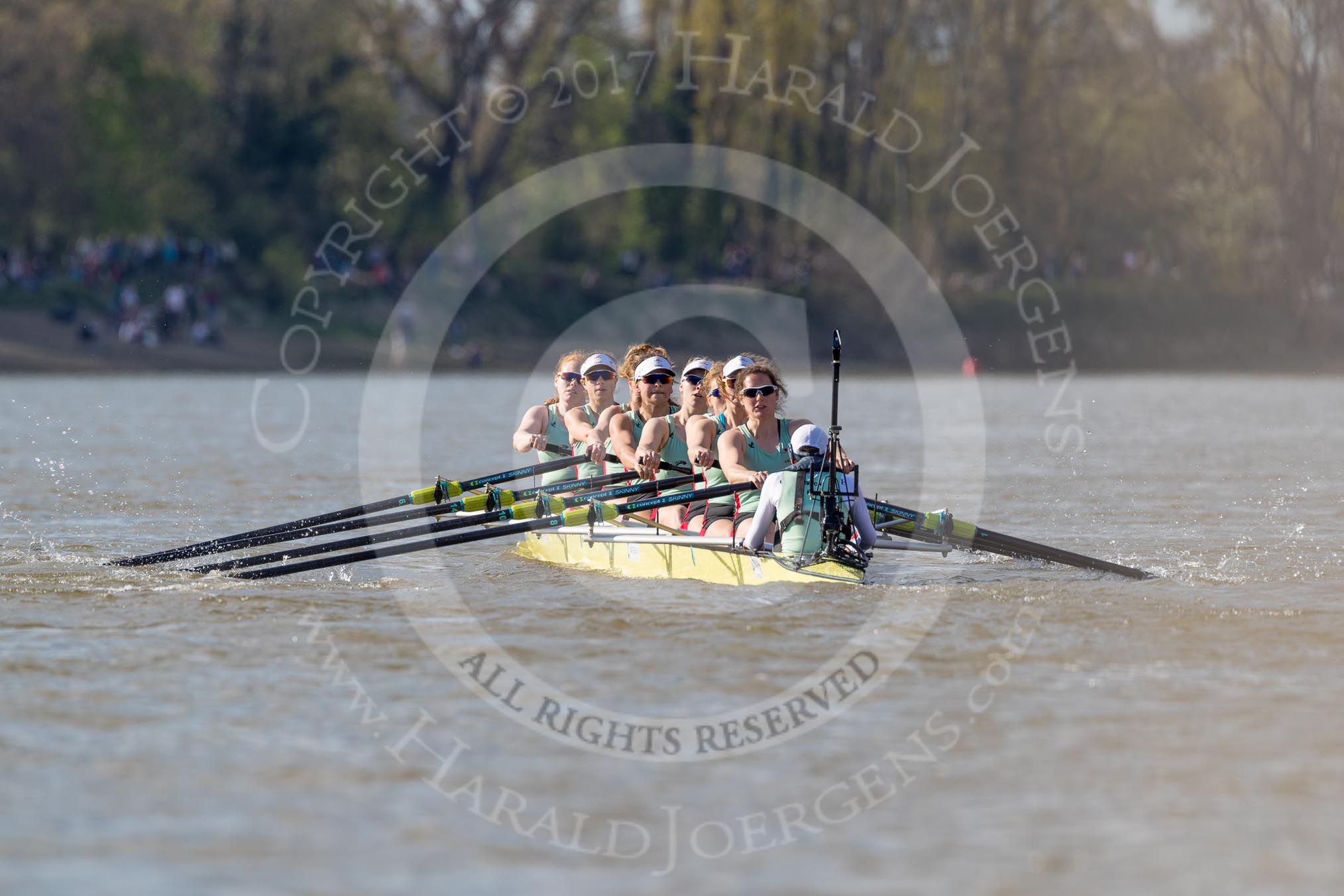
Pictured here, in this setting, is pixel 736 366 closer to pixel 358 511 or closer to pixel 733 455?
pixel 733 455

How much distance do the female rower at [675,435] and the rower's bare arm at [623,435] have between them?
110mm

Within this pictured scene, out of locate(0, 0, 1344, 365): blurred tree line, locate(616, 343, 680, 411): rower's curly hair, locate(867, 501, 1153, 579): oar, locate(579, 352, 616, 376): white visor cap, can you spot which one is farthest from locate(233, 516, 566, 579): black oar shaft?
locate(0, 0, 1344, 365): blurred tree line

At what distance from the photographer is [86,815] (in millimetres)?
8242

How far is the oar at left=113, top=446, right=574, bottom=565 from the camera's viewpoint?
15805 millimetres

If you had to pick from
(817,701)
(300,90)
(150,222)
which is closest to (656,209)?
(300,90)

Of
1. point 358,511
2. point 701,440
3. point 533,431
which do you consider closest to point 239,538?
point 358,511

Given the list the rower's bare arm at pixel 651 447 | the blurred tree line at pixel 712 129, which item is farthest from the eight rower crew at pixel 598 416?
the blurred tree line at pixel 712 129

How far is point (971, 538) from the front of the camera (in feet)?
49.0

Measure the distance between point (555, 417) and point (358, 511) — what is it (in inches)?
114

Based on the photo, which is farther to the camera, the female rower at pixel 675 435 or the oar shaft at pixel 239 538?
the female rower at pixel 675 435

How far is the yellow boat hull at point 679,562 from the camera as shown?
13906 mm

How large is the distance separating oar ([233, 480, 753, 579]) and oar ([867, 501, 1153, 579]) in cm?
136

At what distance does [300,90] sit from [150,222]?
6.97 metres

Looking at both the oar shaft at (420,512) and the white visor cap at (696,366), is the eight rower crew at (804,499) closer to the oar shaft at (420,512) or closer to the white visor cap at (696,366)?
the white visor cap at (696,366)
